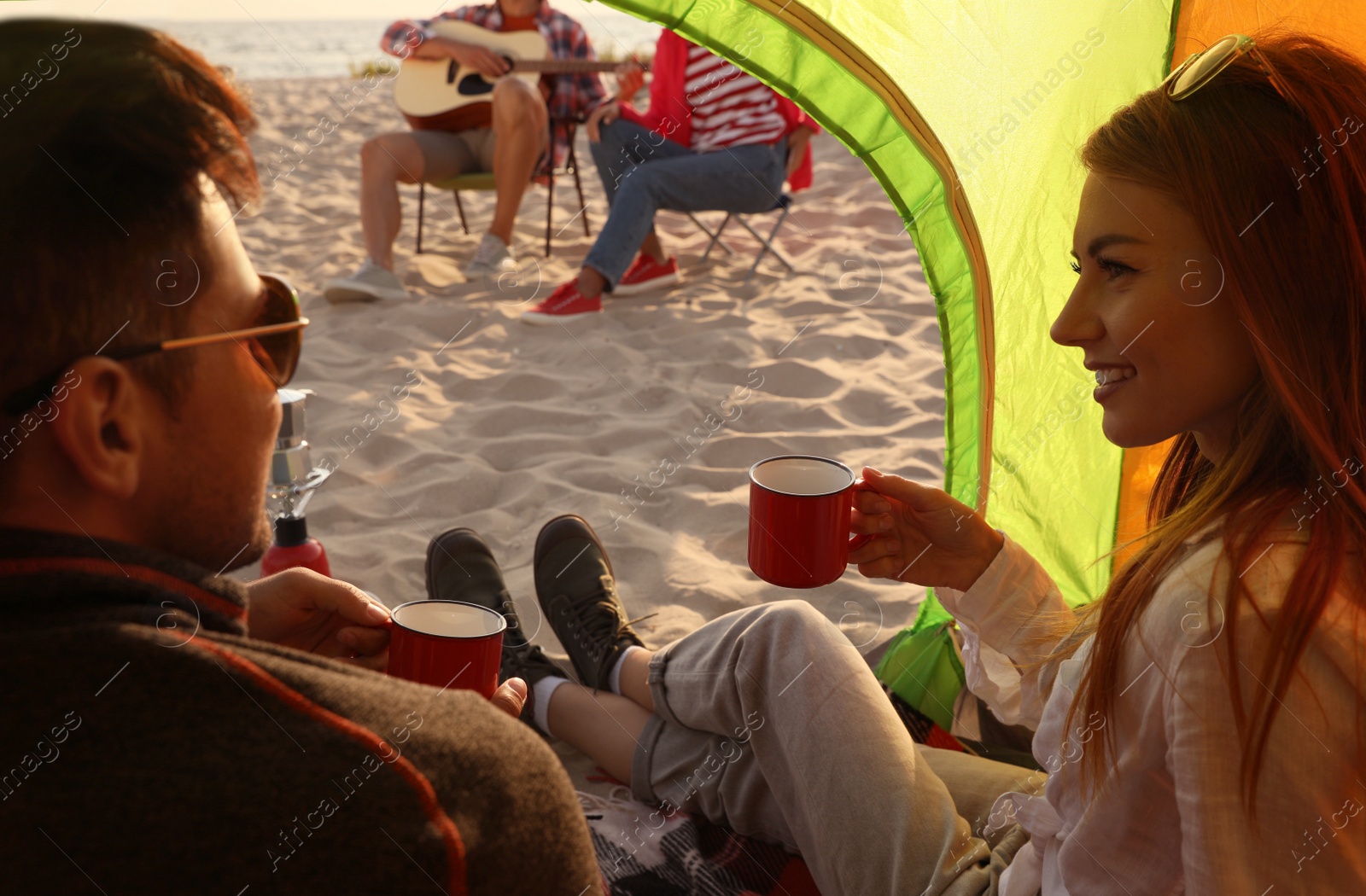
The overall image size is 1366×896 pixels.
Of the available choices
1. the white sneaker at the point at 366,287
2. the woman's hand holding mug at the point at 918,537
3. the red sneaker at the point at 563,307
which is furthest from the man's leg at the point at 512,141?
the woman's hand holding mug at the point at 918,537

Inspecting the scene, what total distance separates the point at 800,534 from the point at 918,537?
11.4 inches

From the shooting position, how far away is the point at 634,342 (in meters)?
4.46

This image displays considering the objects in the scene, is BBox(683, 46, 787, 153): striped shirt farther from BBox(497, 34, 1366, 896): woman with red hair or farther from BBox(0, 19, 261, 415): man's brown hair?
BBox(0, 19, 261, 415): man's brown hair

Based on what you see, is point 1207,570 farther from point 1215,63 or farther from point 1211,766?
point 1215,63

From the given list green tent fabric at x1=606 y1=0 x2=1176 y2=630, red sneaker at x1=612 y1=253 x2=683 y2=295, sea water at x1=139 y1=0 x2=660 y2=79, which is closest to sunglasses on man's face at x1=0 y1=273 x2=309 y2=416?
green tent fabric at x1=606 y1=0 x2=1176 y2=630

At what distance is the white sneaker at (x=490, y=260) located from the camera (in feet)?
17.4

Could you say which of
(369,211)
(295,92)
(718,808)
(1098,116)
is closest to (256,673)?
(718,808)

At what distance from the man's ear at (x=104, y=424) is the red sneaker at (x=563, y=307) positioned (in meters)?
3.74

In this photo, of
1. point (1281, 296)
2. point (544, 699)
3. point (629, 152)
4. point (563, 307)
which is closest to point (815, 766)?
point (544, 699)

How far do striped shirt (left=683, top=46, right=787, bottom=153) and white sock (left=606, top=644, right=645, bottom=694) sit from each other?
11.2ft

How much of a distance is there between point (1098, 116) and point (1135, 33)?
0.15 meters

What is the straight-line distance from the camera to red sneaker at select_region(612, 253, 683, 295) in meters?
5.13

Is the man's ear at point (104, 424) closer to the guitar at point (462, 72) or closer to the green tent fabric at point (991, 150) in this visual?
the green tent fabric at point (991, 150)

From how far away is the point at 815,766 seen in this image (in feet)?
5.49
